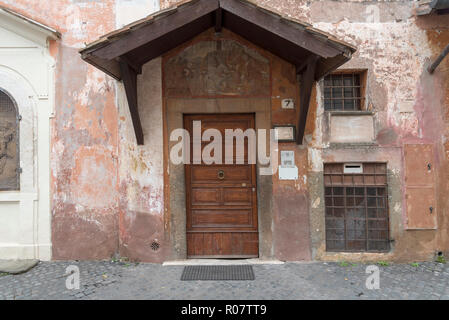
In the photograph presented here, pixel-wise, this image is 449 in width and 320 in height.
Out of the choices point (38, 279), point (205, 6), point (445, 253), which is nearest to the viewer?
point (205, 6)

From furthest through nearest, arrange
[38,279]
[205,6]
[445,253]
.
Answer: [445,253] → [38,279] → [205,6]

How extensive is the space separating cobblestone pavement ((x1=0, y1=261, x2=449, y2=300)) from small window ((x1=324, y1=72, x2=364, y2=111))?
2.73m

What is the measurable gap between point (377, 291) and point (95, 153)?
478 cm

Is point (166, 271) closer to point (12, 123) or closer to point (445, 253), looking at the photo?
point (12, 123)

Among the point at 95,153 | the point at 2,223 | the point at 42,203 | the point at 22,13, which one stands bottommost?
the point at 2,223

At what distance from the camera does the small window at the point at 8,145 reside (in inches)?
190

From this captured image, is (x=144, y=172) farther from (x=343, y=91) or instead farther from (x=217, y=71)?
(x=343, y=91)

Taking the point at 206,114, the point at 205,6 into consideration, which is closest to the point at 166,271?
the point at 206,114

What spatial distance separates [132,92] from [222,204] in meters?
2.35

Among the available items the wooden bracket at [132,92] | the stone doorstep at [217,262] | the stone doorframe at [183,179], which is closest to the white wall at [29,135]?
the wooden bracket at [132,92]

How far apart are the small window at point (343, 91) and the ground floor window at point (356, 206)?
1052 mm

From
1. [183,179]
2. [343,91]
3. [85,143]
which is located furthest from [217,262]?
[343,91]

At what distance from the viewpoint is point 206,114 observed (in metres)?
4.89

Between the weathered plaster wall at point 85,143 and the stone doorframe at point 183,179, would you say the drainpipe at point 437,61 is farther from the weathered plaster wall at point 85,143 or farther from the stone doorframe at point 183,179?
the weathered plaster wall at point 85,143
